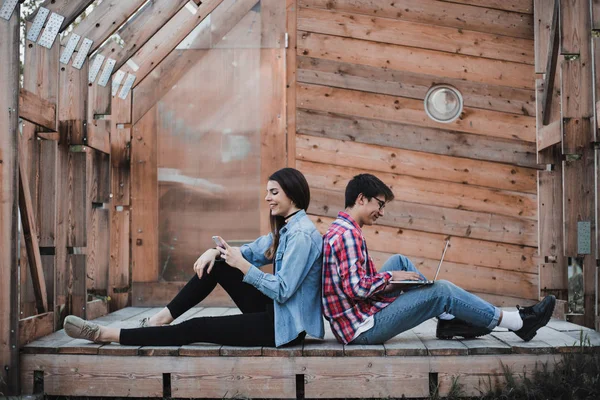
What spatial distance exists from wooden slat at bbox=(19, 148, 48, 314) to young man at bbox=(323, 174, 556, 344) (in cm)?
179

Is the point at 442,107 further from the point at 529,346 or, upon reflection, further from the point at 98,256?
the point at 98,256

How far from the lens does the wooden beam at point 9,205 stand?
384cm

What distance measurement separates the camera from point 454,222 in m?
6.24

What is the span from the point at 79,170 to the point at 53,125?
2.10ft

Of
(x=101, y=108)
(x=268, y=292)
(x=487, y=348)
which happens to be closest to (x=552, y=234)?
(x=487, y=348)

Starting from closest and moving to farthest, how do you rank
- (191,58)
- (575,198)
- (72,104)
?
1. (575,198)
2. (72,104)
3. (191,58)

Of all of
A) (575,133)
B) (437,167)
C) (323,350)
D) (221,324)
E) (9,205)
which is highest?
(575,133)

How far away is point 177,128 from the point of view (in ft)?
20.8

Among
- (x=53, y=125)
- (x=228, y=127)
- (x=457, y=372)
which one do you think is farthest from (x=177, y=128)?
(x=457, y=372)

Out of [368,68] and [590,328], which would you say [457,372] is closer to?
[590,328]

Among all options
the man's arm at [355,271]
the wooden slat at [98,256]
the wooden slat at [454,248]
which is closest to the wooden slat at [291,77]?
the wooden slat at [454,248]

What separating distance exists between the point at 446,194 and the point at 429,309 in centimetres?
269

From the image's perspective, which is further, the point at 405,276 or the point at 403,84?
the point at 403,84

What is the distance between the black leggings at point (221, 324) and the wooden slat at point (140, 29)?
8.15 feet
